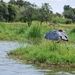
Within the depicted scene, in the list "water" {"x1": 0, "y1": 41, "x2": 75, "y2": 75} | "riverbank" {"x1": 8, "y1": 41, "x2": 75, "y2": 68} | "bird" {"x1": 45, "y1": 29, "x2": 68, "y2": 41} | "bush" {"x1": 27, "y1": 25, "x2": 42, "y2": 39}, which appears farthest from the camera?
"bush" {"x1": 27, "y1": 25, "x2": 42, "y2": 39}

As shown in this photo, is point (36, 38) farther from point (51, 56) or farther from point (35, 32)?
point (51, 56)

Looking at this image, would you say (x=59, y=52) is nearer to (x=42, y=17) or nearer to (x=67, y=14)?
(x=42, y=17)

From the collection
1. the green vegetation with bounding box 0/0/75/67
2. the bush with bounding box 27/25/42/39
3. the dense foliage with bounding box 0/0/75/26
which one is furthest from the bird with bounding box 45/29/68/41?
the dense foliage with bounding box 0/0/75/26

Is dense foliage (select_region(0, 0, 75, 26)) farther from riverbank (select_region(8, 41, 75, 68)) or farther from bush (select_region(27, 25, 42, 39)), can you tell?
riverbank (select_region(8, 41, 75, 68))

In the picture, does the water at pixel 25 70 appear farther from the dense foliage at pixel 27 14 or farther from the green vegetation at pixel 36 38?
the dense foliage at pixel 27 14

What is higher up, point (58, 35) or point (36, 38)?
point (58, 35)

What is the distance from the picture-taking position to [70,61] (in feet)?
48.4

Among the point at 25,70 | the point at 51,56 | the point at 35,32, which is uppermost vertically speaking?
the point at 35,32

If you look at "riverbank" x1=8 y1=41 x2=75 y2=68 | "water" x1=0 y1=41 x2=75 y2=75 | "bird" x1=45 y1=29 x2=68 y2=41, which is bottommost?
"water" x1=0 y1=41 x2=75 y2=75

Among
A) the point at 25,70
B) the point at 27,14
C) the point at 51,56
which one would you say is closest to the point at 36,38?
the point at 51,56

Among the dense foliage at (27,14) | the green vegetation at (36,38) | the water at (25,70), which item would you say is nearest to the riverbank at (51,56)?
the green vegetation at (36,38)

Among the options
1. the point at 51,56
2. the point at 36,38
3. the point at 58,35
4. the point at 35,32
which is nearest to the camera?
the point at 51,56

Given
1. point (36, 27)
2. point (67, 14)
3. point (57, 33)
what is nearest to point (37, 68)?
point (57, 33)

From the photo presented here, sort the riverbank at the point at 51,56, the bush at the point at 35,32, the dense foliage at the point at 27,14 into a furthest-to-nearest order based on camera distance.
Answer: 1. the dense foliage at the point at 27,14
2. the bush at the point at 35,32
3. the riverbank at the point at 51,56
